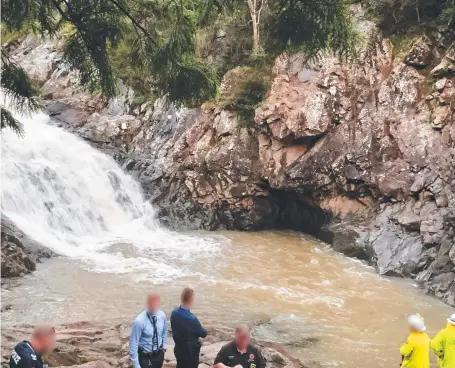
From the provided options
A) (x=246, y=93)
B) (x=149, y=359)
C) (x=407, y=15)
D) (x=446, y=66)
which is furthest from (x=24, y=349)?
(x=407, y=15)

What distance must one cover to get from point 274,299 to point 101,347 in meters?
4.83

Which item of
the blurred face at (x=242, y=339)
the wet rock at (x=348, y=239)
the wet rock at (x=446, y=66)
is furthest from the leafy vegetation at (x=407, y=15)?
the blurred face at (x=242, y=339)

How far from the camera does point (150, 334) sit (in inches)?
199

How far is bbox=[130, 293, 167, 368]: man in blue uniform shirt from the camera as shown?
496cm

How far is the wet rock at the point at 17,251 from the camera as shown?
1115 centimetres

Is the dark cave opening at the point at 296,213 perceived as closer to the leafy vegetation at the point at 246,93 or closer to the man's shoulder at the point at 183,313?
the leafy vegetation at the point at 246,93

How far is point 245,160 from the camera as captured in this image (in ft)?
56.6

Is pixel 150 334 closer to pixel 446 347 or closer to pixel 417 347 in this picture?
pixel 417 347

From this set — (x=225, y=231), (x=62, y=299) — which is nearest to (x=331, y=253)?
(x=225, y=231)

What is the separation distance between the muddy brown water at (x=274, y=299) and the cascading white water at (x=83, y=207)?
0.55 m

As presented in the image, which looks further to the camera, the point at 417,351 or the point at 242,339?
the point at 417,351

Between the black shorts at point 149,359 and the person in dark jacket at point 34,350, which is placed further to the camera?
the black shorts at point 149,359

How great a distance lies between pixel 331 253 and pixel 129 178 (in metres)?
8.10

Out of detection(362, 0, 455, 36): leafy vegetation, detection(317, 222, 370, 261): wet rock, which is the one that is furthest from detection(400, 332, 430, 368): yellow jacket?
detection(362, 0, 455, 36): leafy vegetation
